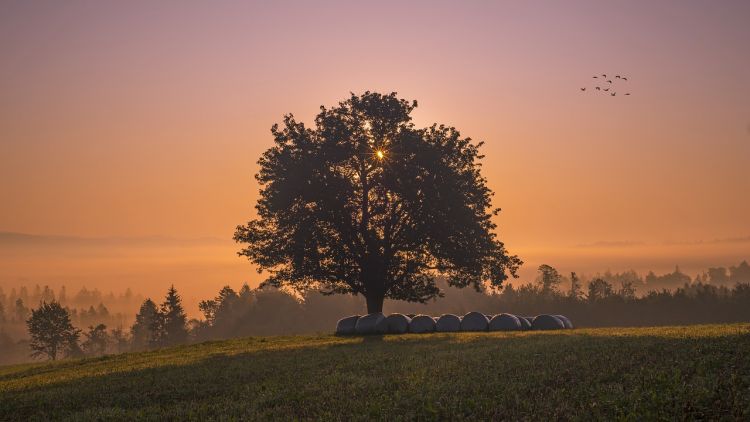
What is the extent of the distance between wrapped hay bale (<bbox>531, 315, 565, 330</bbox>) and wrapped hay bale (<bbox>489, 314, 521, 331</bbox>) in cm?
227

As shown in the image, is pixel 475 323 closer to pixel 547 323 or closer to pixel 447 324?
pixel 447 324

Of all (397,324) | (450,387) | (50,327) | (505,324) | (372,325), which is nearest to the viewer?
(450,387)

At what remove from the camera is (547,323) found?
213ft

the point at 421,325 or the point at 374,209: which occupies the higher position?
the point at 374,209

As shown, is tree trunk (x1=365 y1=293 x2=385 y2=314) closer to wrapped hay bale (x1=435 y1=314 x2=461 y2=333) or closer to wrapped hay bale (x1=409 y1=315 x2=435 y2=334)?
wrapped hay bale (x1=409 y1=315 x2=435 y2=334)

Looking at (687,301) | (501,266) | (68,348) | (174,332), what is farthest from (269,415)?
(68,348)

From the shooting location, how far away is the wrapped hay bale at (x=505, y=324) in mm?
63094

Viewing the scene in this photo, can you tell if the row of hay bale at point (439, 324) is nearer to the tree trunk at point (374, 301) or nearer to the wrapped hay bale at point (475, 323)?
the wrapped hay bale at point (475, 323)

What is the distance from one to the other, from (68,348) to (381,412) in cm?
18249

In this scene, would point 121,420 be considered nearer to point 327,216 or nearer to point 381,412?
point 381,412

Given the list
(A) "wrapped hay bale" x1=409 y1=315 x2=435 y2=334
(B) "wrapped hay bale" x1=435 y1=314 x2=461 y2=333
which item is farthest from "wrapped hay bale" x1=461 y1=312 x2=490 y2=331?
(A) "wrapped hay bale" x1=409 y1=315 x2=435 y2=334

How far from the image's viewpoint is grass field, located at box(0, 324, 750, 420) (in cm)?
1739

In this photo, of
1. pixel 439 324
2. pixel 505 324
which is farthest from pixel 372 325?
pixel 505 324

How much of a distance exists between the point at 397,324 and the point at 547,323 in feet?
51.7
